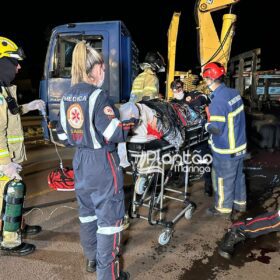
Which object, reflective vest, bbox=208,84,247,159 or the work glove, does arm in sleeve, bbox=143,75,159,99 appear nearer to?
reflective vest, bbox=208,84,247,159

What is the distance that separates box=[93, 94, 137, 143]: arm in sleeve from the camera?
207cm

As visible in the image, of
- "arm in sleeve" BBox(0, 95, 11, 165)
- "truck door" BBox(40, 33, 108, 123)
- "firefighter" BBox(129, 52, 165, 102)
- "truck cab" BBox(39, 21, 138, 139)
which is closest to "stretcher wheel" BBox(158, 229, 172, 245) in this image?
"arm in sleeve" BBox(0, 95, 11, 165)

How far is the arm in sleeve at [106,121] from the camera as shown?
6.78ft

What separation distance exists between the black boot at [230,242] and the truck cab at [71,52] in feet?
12.6

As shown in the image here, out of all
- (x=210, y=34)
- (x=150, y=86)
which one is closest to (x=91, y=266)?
(x=150, y=86)

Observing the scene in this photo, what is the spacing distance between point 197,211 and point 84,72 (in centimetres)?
273

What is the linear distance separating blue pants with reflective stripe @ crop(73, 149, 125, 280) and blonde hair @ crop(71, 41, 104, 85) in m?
0.55

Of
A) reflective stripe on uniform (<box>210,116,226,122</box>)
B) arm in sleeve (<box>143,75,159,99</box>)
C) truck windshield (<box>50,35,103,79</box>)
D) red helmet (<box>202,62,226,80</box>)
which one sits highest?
truck windshield (<box>50,35,103,79</box>)

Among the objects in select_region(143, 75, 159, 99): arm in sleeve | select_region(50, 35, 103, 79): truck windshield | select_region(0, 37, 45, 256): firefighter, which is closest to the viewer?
select_region(0, 37, 45, 256): firefighter

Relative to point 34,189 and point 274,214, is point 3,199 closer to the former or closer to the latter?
point 34,189

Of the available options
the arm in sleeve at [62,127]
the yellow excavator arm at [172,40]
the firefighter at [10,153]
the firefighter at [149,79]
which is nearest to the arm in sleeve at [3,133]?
the firefighter at [10,153]

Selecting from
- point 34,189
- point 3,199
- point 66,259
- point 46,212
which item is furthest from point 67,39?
point 66,259

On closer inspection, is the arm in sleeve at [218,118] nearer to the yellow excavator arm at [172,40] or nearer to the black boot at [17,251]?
the black boot at [17,251]

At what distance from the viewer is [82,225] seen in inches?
99.5
